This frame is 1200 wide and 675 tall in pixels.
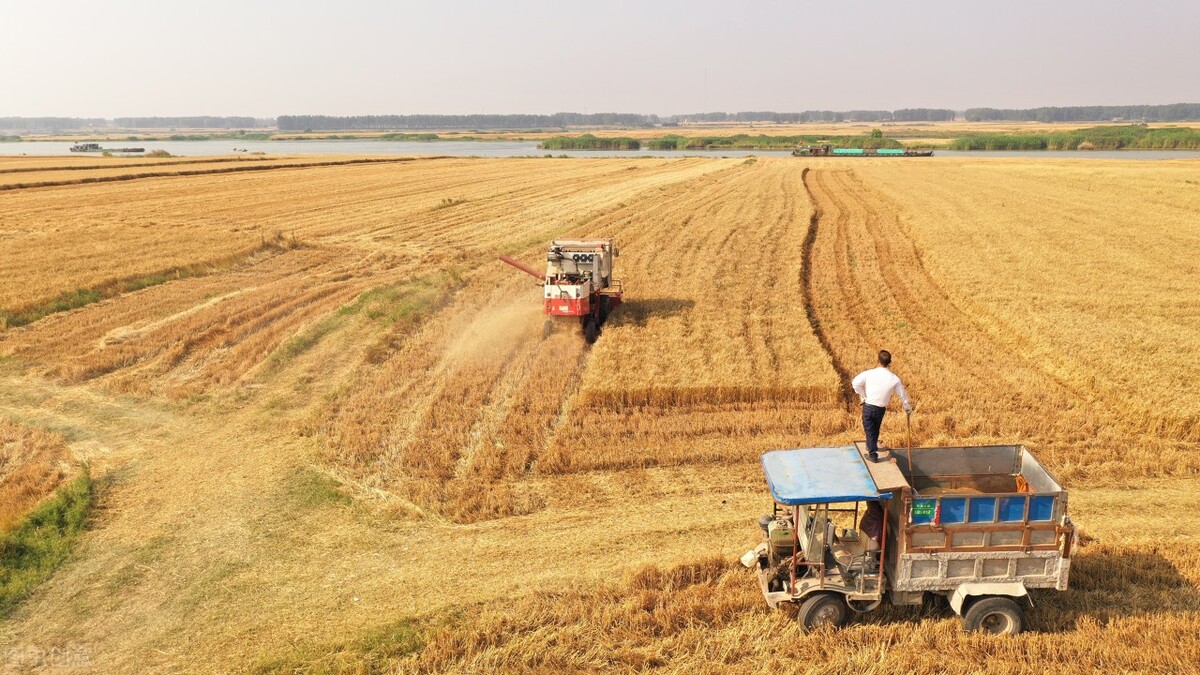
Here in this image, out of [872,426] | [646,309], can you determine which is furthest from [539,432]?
[646,309]

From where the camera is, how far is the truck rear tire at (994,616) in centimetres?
894

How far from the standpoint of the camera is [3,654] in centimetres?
916

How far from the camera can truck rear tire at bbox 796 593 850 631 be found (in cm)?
916

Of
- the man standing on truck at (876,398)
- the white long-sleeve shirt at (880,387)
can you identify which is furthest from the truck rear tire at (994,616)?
the white long-sleeve shirt at (880,387)

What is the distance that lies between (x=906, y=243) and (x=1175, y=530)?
24517 millimetres

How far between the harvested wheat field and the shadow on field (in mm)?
156

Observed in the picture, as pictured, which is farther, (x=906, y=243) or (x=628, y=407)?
(x=906, y=243)

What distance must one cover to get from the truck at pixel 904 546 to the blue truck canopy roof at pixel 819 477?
15 mm

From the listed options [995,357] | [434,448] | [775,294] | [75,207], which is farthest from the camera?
[75,207]

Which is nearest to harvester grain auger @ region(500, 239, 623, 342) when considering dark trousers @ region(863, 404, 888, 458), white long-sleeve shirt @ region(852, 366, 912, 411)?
white long-sleeve shirt @ region(852, 366, 912, 411)

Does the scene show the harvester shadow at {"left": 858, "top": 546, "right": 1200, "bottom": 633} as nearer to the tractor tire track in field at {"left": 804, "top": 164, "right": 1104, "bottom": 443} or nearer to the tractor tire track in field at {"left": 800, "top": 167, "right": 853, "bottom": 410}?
the tractor tire track in field at {"left": 804, "top": 164, "right": 1104, "bottom": 443}

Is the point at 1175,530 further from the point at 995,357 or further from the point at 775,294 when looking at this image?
the point at 775,294

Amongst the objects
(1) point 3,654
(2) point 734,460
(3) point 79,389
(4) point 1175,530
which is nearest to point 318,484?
(1) point 3,654

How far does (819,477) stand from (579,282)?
12.2 metres
